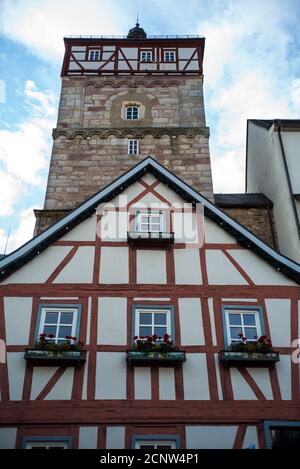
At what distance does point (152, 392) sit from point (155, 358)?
623 mm

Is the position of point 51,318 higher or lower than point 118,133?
lower

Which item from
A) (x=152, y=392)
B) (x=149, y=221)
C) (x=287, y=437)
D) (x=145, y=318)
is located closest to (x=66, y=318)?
(x=145, y=318)

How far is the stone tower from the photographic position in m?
20.1

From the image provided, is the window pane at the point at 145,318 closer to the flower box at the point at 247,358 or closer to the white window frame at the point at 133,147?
the flower box at the point at 247,358

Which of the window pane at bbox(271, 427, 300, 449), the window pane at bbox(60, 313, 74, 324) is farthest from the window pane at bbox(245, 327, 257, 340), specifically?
the window pane at bbox(60, 313, 74, 324)

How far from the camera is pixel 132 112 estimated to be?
894 inches

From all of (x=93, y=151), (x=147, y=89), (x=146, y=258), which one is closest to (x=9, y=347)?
(x=146, y=258)

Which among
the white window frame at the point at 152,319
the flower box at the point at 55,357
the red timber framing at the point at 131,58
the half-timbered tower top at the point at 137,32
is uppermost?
the half-timbered tower top at the point at 137,32

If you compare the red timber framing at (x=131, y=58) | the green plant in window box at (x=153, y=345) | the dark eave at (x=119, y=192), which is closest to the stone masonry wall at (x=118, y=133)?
the red timber framing at (x=131, y=58)

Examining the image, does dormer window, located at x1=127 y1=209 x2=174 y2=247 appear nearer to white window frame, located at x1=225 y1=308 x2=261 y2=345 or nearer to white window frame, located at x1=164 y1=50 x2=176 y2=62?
white window frame, located at x1=225 y1=308 x2=261 y2=345

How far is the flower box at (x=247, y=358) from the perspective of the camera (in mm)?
9570

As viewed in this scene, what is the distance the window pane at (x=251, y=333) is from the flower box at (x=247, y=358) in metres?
0.61

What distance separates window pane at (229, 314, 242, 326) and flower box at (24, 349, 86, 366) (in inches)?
124

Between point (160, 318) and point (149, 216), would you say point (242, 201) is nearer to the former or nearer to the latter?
point (149, 216)
